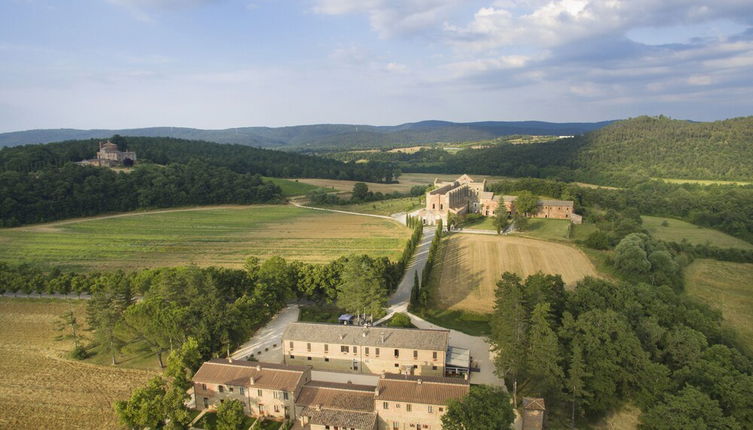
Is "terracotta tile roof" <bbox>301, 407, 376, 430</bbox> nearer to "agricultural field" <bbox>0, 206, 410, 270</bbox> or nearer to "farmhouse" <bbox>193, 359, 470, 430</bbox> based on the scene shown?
"farmhouse" <bbox>193, 359, 470, 430</bbox>

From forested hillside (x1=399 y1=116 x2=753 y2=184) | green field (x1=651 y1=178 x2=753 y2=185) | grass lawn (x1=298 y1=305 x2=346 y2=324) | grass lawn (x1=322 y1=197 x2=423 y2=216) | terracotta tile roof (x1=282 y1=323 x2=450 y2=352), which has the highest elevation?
forested hillside (x1=399 y1=116 x2=753 y2=184)

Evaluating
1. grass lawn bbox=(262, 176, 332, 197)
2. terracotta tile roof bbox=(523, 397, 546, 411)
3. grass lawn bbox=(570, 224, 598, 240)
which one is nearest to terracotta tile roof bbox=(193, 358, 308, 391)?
terracotta tile roof bbox=(523, 397, 546, 411)

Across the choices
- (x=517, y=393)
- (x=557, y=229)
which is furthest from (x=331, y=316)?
(x=557, y=229)

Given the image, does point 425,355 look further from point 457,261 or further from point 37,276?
point 37,276

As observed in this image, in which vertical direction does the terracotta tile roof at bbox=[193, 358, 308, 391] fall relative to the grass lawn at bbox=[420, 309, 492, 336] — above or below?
above

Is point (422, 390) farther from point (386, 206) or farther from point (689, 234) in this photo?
point (386, 206)

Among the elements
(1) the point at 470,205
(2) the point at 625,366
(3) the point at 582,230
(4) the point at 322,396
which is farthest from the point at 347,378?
(1) the point at 470,205

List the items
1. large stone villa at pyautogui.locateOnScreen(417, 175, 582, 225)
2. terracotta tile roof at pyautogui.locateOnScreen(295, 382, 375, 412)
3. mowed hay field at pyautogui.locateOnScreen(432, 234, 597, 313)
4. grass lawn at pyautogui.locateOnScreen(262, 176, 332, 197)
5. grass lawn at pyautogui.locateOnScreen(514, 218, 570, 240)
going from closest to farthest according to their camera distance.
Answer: terracotta tile roof at pyautogui.locateOnScreen(295, 382, 375, 412) → mowed hay field at pyautogui.locateOnScreen(432, 234, 597, 313) → grass lawn at pyautogui.locateOnScreen(514, 218, 570, 240) → large stone villa at pyautogui.locateOnScreen(417, 175, 582, 225) → grass lawn at pyautogui.locateOnScreen(262, 176, 332, 197)
